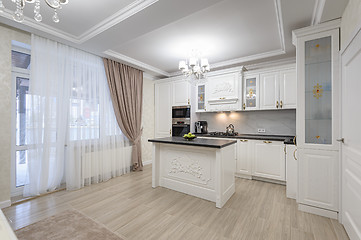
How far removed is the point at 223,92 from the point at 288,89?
137 centimetres

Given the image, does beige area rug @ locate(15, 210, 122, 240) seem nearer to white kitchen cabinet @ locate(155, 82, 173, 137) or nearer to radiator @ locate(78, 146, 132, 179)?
radiator @ locate(78, 146, 132, 179)

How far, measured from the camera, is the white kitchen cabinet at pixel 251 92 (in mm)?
3854

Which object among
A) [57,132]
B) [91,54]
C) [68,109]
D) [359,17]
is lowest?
[57,132]

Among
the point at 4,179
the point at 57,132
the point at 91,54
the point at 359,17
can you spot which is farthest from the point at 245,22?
the point at 4,179

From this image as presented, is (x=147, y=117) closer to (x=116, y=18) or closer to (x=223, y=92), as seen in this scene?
(x=223, y=92)

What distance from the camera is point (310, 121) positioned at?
2.32 meters

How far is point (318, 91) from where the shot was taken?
7.45 ft

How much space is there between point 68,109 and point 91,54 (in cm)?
127

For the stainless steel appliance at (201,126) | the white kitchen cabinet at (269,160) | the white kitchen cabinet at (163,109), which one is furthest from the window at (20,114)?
the white kitchen cabinet at (269,160)

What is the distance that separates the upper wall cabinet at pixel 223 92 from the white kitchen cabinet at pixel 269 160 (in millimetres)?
1083

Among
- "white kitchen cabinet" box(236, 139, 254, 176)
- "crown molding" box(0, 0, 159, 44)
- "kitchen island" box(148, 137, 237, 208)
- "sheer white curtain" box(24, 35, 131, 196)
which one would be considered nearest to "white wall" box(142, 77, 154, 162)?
"sheer white curtain" box(24, 35, 131, 196)

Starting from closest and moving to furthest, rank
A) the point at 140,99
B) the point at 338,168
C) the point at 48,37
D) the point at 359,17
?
1. the point at 359,17
2. the point at 338,168
3. the point at 48,37
4. the point at 140,99

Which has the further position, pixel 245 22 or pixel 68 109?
pixel 68 109

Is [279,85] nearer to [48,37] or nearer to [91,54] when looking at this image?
[91,54]
